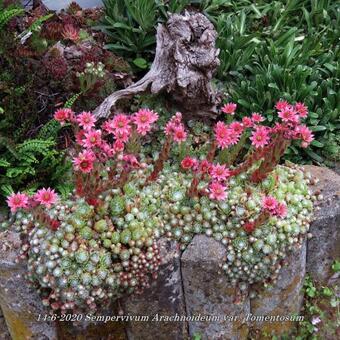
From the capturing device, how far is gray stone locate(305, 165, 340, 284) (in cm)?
313

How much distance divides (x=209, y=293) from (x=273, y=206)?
0.66 m

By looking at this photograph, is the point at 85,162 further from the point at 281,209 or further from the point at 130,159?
the point at 281,209

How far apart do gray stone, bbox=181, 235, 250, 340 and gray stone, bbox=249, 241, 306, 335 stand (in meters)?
0.10

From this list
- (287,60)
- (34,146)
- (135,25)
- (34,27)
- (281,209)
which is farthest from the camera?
(135,25)

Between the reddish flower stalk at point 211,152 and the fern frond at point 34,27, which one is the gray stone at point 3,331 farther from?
the fern frond at point 34,27

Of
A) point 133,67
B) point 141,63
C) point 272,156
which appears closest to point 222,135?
point 272,156

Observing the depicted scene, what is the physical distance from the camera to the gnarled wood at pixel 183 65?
11.7 ft

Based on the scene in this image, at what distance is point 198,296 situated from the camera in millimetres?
3039

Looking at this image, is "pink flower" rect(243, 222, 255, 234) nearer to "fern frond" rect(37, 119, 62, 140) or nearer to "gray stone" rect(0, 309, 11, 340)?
"fern frond" rect(37, 119, 62, 140)

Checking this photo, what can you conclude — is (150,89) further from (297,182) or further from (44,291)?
(44,291)

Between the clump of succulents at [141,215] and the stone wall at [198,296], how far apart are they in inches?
3.3

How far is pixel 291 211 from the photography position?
9.96 ft

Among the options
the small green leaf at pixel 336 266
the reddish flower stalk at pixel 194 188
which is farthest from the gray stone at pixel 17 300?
the small green leaf at pixel 336 266

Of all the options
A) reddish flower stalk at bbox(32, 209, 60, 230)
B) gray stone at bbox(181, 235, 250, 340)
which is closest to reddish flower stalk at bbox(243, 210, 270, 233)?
gray stone at bbox(181, 235, 250, 340)
